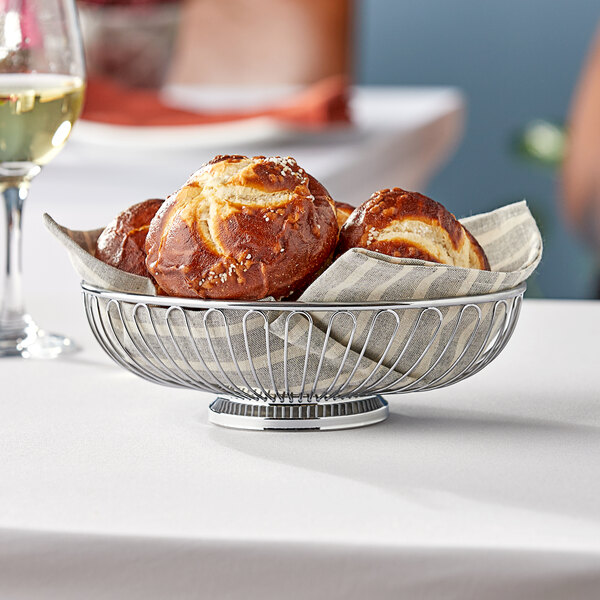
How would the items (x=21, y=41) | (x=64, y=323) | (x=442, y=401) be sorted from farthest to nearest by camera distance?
(x=64, y=323)
(x=21, y=41)
(x=442, y=401)

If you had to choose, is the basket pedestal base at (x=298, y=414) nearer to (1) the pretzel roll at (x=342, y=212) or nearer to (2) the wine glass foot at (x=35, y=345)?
(1) the pretzel roll at (x=342, y=212)

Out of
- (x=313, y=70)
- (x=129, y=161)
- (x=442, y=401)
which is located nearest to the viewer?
(x=442, y=401)

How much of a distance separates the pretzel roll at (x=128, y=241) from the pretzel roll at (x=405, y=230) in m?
0.12

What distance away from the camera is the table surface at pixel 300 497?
405mm

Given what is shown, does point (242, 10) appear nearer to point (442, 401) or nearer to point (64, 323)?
point (64, 323)

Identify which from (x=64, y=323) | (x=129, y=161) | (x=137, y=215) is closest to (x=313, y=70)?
(x=129, y=161)

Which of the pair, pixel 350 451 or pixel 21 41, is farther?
pixel 21 41

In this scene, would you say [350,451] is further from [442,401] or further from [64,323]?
[64,323]

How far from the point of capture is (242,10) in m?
4.10

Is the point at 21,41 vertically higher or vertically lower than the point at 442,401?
higher

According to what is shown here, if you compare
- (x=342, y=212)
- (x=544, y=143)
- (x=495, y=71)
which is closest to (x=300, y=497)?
(x=342, y=212)

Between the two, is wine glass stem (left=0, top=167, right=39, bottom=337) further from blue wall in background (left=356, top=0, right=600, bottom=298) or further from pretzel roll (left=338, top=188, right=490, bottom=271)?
blue wall in background (left=356, top=0, right=600, bottom=298)

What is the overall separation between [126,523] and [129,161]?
142cm

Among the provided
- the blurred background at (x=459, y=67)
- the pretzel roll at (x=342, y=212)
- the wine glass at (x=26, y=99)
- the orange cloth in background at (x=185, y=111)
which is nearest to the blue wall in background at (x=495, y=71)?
the blurred background at (x=459, y=67)
